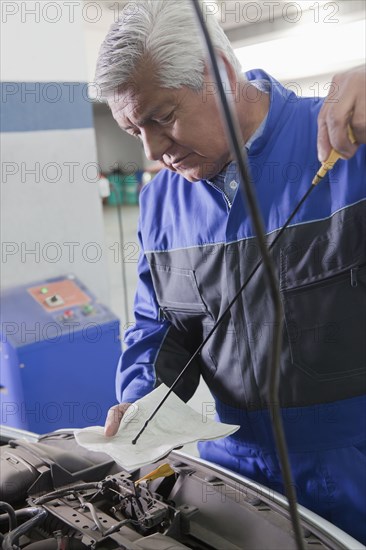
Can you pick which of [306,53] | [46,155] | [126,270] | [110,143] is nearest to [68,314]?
[46,155]

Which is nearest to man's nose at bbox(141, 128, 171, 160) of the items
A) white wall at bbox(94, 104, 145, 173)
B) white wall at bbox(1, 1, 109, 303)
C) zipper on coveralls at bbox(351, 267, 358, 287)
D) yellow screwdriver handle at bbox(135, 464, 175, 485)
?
zipper on coveralls at bbox(351, 267, 358, 287)

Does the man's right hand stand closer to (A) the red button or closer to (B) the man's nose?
(B) the man's nose

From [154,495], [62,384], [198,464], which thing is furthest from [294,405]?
[62,384]

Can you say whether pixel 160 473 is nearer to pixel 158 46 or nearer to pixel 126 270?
pixel 158 46

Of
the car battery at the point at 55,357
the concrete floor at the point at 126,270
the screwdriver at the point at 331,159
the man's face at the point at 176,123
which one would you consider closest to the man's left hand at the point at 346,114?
the screwdriver at the point at 331,159

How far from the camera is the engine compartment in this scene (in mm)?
1009

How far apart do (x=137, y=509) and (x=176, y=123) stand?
758mm

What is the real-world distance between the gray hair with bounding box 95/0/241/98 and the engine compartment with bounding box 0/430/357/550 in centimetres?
79

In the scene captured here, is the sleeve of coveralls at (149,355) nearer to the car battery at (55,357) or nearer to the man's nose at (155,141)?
the man's nose at (155,141)

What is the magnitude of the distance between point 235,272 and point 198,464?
426 mm

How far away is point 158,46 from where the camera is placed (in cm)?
107

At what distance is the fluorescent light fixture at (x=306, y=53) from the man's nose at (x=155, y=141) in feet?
22.3

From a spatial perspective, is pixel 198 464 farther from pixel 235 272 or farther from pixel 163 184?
pixel 163 184

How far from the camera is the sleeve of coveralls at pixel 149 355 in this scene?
54.3 inches
